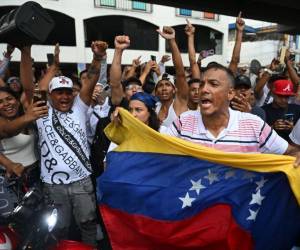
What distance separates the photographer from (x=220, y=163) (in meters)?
2.37

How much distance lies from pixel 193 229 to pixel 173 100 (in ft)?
7.32

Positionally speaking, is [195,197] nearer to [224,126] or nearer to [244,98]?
[224,126]

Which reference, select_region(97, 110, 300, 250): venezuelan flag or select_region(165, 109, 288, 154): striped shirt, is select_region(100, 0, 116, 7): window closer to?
select_region(97, 110, 300, 250): venezuelan flag

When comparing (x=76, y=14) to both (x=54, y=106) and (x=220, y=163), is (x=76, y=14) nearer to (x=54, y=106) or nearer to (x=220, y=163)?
(x=54, y=106)

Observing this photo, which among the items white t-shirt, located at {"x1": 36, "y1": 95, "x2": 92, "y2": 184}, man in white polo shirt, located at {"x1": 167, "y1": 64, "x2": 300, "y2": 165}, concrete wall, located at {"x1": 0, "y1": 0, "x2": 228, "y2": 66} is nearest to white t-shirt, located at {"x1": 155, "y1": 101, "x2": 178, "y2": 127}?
white t-shirt, located at {"x1": 36, "y1": 95, "x2": 92, "y2": 184}

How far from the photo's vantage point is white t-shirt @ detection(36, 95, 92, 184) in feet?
11.2

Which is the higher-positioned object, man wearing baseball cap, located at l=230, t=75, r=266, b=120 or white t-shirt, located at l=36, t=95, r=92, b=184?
man wearing baseball cap, located at l=230, t=75, r=266, b=120

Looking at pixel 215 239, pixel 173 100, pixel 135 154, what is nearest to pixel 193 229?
pixel 215 239

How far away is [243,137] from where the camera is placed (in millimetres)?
2535

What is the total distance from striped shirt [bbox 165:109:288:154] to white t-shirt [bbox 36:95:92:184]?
1243 mm

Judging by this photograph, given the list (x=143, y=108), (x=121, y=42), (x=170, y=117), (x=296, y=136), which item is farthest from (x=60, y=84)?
(x=296, y=136)

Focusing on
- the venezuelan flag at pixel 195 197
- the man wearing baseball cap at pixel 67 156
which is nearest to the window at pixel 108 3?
the man wearing baseball cap at pixel 67 156

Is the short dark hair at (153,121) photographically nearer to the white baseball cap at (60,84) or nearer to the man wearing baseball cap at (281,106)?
the white baseball cap at (60,84)

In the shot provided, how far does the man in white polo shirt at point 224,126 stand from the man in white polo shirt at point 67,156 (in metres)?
1.19
